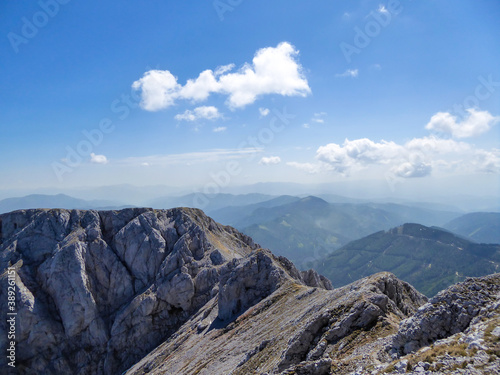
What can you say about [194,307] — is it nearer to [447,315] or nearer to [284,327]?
[284,327]

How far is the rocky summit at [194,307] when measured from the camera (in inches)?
931

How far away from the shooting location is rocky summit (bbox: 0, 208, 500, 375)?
23.6 meters

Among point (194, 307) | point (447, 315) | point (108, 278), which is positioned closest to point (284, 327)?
point (447, 315)

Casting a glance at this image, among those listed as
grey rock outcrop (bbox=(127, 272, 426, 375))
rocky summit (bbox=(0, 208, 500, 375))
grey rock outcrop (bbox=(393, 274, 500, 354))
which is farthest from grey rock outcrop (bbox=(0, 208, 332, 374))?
grey rock outcrop (bbox=(393, 274, 500, 354))

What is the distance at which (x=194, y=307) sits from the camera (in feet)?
285

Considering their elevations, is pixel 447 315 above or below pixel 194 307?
above

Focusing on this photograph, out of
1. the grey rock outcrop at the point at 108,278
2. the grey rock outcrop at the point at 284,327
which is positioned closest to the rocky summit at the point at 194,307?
the grey rock outcrop at the point at 284,327

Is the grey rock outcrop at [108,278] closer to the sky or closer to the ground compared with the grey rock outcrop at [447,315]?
closer to the ground

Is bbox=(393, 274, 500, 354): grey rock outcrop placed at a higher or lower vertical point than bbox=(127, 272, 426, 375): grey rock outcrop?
higher

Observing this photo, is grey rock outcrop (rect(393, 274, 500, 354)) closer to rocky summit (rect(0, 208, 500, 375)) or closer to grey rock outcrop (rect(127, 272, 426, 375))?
rocky summit (rect(0, 208, 500, 375))

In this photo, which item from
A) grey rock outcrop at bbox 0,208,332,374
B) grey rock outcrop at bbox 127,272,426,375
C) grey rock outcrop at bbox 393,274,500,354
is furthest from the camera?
grey rock outcrop at bbox 0,208,332,374

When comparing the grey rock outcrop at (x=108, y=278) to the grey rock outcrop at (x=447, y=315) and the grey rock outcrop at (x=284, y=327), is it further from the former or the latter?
the grey rock outcrop at (x=447, y=315)

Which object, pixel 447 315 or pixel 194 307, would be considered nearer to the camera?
pixel 447 315

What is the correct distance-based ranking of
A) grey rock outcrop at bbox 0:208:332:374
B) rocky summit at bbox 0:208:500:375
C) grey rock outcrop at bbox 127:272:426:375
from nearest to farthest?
rocky summit at bbox 0:208:500:375
grey rock outcrop at bbox 127:272:426:375
grey rock outcrop at bbox 0:208:332:374
